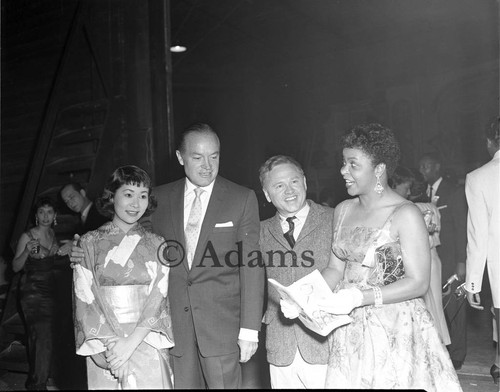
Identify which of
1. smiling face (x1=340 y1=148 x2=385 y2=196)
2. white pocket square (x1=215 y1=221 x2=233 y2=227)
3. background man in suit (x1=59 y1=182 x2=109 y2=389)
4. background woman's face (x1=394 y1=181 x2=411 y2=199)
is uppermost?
background woman's face (x1=394 y1=181 x2=411 y2=199)

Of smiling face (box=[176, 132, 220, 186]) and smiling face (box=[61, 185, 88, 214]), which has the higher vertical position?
smiling face (box=[61, 185, 88, 214])

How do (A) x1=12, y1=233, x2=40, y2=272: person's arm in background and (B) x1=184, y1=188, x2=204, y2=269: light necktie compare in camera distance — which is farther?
(A) x1=12, y1=233, x2=40, y2=272: person's arm in background

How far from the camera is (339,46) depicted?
12.5m

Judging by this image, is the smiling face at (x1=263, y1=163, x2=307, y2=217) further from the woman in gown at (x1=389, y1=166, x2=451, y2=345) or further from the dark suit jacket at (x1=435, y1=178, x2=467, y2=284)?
the dark suit jacket at (x1=435, y1=178, x2=467, y2=284)

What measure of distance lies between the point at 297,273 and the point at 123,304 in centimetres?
89

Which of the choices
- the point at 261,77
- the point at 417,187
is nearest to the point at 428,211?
the point at 417,187

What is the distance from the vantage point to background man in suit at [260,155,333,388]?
2711 millimetres

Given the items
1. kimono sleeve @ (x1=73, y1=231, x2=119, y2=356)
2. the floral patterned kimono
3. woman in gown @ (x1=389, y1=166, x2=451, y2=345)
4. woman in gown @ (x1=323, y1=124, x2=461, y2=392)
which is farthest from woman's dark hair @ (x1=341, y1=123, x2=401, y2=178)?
woman in gown @ (x1=389, y1=166, x2=451, y2=345)

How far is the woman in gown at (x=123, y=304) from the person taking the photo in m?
2.62

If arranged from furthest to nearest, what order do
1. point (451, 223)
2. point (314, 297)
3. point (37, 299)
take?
point (451, 223) → point (37, 299) → point (314, 297)

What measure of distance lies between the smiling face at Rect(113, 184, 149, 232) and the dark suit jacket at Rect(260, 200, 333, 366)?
27.8 inches

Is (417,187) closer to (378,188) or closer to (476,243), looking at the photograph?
(476,243)

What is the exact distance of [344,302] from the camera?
228 cm

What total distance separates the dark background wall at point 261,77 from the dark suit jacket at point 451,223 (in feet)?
5.78
